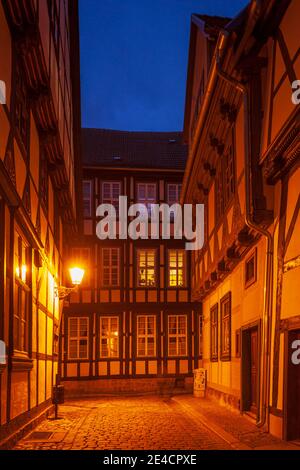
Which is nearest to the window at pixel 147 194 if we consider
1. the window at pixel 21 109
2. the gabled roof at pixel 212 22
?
the gabled roof at pixel 212 22

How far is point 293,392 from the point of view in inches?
347

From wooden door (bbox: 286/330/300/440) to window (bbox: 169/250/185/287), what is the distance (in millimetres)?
17722

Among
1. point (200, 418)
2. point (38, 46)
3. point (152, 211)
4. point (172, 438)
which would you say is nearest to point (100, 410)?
point (200, 418)

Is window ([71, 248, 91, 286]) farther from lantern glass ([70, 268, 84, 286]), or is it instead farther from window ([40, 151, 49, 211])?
window ([40, 151, 49, 211])

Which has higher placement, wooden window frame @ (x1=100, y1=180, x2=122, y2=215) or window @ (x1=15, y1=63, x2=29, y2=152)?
wooden window frame @ (x1=100, y1=180, x2=122, y2=215)

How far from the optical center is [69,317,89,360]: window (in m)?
25.3

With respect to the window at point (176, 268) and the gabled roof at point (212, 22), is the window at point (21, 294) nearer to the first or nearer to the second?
the gabled roof at point (212, 22)

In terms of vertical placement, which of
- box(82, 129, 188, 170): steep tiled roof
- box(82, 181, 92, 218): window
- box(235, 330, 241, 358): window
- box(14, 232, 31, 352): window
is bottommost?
box(235, 330, 241, 358): window

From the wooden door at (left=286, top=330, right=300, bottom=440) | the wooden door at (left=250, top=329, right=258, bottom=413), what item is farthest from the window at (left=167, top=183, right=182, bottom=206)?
the wooden door at (left=286, top=330, right=300, bottom=440)

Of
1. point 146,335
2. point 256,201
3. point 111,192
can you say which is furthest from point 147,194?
point 256,201

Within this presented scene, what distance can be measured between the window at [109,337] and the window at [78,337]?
69 centimetres

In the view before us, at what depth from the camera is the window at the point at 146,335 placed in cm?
2592

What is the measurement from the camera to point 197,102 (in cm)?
1938
